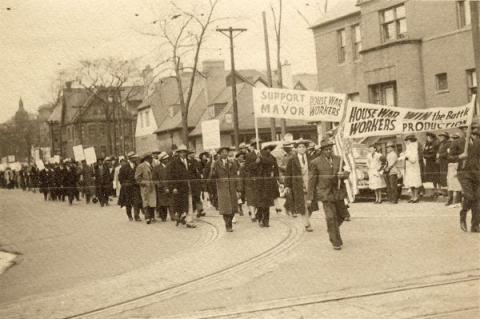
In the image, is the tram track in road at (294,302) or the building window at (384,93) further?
the building window at (384,93)

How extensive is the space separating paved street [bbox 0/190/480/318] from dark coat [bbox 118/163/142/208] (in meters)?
2.82

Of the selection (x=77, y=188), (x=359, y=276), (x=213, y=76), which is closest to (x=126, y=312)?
(x=359, y=276)

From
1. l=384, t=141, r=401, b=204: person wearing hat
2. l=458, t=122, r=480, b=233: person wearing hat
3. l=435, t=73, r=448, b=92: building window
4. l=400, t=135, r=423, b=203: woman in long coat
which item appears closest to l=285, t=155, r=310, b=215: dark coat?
l=384, t=141, r=401, b=204: person wearing hat

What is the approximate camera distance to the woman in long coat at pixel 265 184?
564 inches

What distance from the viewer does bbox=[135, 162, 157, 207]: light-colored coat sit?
687 inches

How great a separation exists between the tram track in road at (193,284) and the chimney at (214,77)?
152 ft

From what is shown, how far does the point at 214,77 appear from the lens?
191 feet

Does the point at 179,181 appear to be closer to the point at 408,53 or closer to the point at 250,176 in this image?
the point at 250,176

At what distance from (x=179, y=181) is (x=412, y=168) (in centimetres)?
634

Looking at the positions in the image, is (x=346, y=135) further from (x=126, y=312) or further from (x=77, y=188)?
(x=77, y=188)

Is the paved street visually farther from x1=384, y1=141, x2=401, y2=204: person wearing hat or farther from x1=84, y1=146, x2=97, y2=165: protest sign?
x1=84, y1=146, x2=97, y2=165: protest sign

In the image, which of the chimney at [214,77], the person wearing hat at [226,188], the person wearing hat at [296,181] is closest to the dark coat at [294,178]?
the person wearing hat at [296,181]

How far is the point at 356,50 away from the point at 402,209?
18.8 metres

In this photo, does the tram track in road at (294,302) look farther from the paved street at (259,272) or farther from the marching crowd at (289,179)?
the marching crowd at (289,179)
